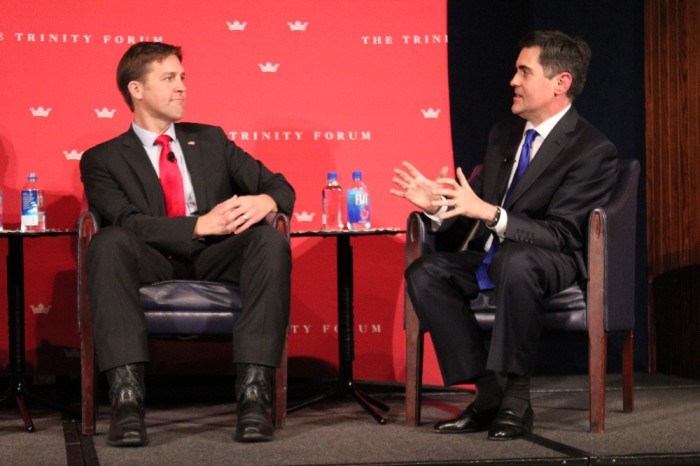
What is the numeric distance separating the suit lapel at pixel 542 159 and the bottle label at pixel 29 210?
1.73m

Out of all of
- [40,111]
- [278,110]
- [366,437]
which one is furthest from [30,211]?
[366,437]

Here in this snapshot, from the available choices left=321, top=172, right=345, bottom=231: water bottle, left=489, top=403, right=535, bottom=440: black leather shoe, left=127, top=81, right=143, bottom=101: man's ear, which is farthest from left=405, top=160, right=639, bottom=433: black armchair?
left=127, top=81, right=143, bottom=101: man's ear

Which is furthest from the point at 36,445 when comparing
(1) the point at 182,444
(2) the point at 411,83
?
(2) the point at 411,83

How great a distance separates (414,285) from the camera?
3.25 meters

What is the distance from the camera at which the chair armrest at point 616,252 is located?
3143 millimetres

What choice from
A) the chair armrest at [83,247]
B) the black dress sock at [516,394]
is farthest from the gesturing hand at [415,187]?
the chair armrest at [83,247]

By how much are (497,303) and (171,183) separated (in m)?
1.29

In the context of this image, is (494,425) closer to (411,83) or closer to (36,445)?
(36,445)

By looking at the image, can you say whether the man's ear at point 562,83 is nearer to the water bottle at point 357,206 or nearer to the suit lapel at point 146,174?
the water bottle at point 357,206

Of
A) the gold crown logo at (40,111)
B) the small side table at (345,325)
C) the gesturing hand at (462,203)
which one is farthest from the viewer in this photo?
the gold crown logo at (40,111)

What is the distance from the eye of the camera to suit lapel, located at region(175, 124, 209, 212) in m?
3.68

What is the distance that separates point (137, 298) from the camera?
3.11 metres

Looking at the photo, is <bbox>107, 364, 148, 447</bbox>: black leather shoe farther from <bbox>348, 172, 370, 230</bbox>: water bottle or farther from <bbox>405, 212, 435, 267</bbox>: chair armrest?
<bbox>348, 172, 370, 230</bbox>: water bottle

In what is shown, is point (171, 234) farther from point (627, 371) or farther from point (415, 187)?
point (627, 371)
